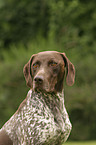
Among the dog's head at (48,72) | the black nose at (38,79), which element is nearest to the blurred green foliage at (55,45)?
the dog's head at (48,72)

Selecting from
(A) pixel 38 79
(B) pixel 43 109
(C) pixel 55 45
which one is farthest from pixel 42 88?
(C) pixel 55 45

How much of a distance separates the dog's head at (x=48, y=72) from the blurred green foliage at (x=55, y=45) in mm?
7205

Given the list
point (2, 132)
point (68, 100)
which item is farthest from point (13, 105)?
point (2, 132)

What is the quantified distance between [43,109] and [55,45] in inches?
415

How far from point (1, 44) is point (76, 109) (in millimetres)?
9652

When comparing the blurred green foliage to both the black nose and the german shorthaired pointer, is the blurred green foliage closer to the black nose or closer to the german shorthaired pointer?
the german shorthaired pointer

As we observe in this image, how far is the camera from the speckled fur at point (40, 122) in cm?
438

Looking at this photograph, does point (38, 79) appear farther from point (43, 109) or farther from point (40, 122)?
point (40, 122)

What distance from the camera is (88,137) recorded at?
42.0 feet

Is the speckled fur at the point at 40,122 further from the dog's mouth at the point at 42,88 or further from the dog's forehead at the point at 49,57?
the dog's forehead at the point at 49,57

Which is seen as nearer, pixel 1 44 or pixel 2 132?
pixel 2 132

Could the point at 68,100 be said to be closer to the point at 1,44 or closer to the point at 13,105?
the point at 13,105

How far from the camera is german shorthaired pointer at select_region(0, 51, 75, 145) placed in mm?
4383

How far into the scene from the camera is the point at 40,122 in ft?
14.4
